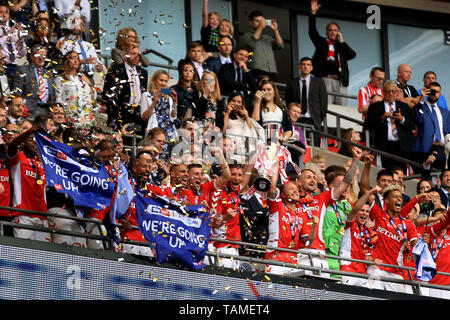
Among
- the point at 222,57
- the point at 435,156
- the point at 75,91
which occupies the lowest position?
the point at 75,91

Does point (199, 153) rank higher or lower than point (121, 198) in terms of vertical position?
higher

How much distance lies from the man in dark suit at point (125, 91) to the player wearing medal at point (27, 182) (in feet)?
8.10

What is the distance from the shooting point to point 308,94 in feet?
57.3

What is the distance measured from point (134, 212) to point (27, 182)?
1.14 meters

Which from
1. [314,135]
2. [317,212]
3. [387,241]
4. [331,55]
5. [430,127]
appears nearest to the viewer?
[317,212]

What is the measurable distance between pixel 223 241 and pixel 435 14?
1125 cm

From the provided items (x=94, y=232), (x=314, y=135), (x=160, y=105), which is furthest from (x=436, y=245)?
(x=94, y=232)

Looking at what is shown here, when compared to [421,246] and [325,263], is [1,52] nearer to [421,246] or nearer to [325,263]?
[325,263]

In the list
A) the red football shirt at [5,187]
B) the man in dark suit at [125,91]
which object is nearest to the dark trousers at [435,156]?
the man in dark suit at [125,91]

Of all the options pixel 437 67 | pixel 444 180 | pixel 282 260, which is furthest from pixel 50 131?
pixel 437 67

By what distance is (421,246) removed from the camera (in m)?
13.9

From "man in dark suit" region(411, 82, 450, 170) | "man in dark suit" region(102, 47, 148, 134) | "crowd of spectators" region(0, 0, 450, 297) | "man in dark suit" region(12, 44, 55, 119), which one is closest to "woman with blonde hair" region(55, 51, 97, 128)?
"crowd of spectators" region(0, 0, 450, 297)

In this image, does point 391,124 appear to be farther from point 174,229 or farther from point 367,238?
point 174,229

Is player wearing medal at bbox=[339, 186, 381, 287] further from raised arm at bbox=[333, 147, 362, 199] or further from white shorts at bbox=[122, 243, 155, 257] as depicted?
white shorts at bbox=[122, 243, 155, 257]
